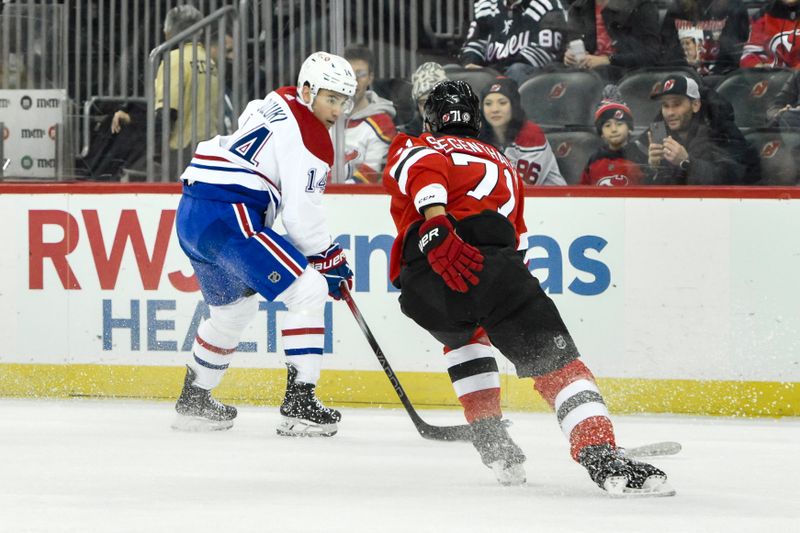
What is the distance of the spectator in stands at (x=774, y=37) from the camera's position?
5359mm

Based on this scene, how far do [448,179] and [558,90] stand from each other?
2.11 meters

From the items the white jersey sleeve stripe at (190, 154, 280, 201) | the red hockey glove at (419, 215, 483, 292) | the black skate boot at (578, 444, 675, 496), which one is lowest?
the black skate boot at (578, 444, 675, 496)

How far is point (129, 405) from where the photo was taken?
545 centimetres

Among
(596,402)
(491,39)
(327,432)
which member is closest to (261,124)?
(327,432)

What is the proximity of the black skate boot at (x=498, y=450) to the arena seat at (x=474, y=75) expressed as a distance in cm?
220

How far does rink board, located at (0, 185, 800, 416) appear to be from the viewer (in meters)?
5.12

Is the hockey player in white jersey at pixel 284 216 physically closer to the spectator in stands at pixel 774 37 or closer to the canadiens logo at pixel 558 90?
the canadiens logo at pixel 558 90

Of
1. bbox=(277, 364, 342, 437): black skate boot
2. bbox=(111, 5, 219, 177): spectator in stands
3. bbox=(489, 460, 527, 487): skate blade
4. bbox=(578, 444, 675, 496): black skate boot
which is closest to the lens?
bbox=(578, 444, 675, 496): black skate boot

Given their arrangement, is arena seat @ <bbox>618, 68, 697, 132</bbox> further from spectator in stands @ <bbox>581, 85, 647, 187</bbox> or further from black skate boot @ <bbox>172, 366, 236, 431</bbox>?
black skate boot @ <bbox>172, 366, 236, 431</bbox>

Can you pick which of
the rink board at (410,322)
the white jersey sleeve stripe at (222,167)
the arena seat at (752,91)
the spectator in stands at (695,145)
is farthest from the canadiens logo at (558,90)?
the white jersey sleeve stripe at (222,167)

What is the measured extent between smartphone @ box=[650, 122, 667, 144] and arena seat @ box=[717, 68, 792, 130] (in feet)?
0.82

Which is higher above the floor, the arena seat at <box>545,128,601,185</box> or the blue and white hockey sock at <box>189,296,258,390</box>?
the arena seat at <box>545,128,601,185</box>

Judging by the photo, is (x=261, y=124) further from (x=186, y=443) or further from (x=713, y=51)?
(x=713, y=51)

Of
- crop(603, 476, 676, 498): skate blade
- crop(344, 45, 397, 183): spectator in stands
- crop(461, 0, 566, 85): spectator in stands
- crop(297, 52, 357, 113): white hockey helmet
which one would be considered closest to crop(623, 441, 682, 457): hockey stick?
crop(603, 476, 676, 498): skate blade
